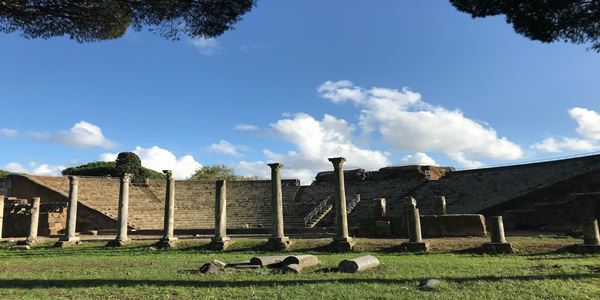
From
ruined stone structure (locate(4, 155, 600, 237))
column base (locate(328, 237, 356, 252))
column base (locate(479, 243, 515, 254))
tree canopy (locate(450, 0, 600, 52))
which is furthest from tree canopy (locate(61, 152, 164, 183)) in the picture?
tree canopy (locate(450, 0, 600, 52))

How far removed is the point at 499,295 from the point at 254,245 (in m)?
11.4

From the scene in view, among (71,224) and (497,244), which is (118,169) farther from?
(497,244)

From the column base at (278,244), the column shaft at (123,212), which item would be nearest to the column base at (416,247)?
the column base at (278,244)

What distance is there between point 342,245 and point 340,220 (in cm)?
113

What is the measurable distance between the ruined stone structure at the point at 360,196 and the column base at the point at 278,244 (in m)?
5.76

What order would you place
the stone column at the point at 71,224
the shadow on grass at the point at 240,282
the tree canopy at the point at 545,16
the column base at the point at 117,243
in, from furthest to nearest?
the stone column at the point at 71,224 < the column base at the point at 117,243 < the tree canopy at the point at 545,16 < the shadow on grass at the point at 240,282

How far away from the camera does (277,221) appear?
17156mm

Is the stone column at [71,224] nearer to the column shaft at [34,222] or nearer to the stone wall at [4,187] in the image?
the column shaft at [34,222]

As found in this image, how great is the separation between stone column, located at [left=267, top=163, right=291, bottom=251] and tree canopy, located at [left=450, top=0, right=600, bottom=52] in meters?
9.12

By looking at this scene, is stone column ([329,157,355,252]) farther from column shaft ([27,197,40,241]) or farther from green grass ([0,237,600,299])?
column shaft ([27,197,40,241])

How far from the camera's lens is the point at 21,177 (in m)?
32.9

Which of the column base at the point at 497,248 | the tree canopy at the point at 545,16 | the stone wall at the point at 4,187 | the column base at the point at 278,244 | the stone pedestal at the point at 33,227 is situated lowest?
the column base at the point at 497,248

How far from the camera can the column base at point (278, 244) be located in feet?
52.5

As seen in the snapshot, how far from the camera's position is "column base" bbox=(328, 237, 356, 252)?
1516 cm
